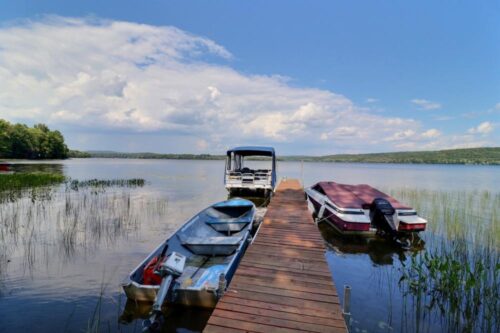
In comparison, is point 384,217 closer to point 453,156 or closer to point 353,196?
→ point 353,196

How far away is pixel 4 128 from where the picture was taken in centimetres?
6147

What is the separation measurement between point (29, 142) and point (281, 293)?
274 feet

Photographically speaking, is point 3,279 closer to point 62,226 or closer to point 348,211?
point 62,226

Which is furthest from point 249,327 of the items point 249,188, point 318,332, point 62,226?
point 249,188

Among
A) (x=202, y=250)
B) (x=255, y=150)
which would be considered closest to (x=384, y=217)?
(x=202, y=250)

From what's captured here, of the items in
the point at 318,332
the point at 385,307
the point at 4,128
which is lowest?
the point at 385,307

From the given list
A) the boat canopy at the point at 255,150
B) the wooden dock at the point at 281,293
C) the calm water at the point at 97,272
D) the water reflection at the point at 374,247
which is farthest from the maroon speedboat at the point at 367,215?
the boat canopy at the point at 255,150

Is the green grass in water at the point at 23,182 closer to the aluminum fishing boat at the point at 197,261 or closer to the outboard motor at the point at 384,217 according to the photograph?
the aluminum fishing boat at the point at 197,261

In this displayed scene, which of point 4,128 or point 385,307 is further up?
point 4,128

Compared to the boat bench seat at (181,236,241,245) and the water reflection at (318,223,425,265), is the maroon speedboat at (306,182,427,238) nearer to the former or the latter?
the water reflection at (318,223,425,265)

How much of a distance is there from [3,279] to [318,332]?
6792mm

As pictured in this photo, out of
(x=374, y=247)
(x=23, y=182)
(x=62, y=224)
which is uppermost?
(x=23, y=182)

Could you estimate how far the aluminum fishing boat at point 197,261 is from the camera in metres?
4.69

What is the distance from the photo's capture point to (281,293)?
13.9 feet
